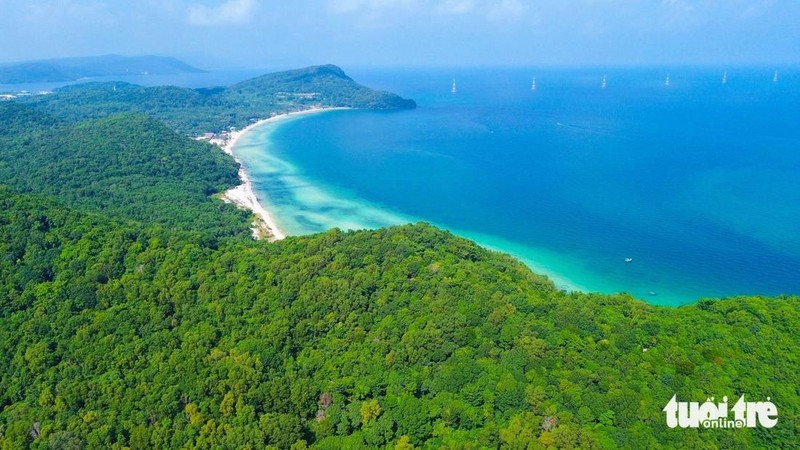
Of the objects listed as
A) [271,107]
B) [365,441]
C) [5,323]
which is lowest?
[365,441]

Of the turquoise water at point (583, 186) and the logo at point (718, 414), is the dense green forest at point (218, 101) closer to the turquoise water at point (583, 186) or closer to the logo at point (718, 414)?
the turquoise water at point (583, 186)

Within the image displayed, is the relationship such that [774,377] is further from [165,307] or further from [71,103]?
[71,103]

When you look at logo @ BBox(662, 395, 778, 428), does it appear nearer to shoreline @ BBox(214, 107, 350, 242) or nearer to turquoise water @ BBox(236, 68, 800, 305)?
turquoise water @ BBox(236, 68, 800, 305)

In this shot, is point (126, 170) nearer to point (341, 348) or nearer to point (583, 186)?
point (341, 348)

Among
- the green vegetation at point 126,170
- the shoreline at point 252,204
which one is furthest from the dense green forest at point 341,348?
the green vegetation at point 126,170

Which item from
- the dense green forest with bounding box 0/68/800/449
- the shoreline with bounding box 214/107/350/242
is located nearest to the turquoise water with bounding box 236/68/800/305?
the shoreline with bounding box 214/107/350/242

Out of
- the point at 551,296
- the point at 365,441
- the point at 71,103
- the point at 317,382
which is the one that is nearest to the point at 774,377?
the point at 551,296
